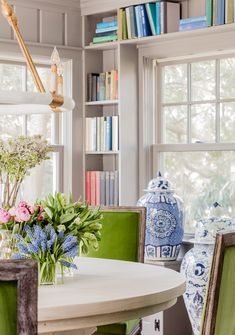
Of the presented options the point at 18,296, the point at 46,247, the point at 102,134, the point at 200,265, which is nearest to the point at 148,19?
the point at 102,134

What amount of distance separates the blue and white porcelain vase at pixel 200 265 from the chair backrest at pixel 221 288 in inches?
70.3

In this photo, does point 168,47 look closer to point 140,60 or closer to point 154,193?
point 140,60

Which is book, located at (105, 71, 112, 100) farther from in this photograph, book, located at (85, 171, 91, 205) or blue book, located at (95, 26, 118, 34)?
book, located at (85, 171, 91, 205)

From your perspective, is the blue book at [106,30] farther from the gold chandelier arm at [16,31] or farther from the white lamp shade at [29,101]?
the gold chandelier arm at [16,31]

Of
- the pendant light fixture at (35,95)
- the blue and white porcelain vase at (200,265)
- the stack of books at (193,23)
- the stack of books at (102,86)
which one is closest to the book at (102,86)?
the stack of books at (102,86)

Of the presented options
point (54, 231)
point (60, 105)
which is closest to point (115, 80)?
point (60, 105)

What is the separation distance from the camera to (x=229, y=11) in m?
4.98

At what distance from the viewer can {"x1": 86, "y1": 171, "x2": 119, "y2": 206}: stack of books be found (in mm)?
5766

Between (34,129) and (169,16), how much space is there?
4.21 feet

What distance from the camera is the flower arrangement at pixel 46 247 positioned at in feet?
10.1

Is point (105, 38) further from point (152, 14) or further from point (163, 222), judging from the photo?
point (163, 222)

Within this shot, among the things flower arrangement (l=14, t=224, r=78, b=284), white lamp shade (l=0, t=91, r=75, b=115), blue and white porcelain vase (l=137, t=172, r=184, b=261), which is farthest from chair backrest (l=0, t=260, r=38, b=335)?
blue and white porcelain vase (l=137, t=172, r=184, b=261)

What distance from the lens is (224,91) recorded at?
534cm

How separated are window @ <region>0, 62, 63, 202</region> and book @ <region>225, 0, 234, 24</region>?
1514mm
